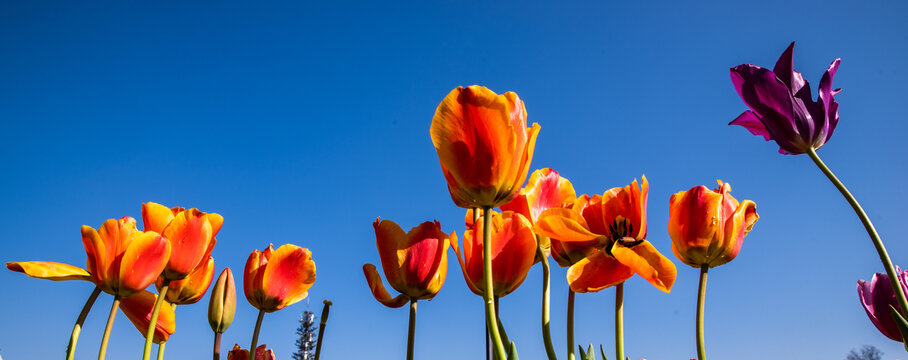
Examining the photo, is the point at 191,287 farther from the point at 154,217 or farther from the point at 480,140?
the point at 480,140

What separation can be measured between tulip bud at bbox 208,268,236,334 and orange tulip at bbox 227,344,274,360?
10cm

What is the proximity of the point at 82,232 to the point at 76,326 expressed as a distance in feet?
0.72

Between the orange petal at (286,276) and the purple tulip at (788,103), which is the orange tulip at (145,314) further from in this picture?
the purple tulip at (788,103)

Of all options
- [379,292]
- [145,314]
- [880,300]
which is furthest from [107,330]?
[880,300]

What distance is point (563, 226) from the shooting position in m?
0.98

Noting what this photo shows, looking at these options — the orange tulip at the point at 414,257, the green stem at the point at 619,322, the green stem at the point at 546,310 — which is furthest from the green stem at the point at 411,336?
the green stem at the point at 619,322

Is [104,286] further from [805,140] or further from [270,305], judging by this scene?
[805,140]

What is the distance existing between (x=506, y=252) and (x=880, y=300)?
0.97 metres

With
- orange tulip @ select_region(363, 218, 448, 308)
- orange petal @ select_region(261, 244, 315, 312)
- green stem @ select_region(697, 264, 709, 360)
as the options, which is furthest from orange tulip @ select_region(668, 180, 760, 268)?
orange petal @ select_region(261, 244, 315, 312)

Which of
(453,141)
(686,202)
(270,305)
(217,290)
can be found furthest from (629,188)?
(217,290)

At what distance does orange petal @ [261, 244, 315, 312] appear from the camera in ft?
4.95

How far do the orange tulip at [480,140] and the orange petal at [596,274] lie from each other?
0.22 meters

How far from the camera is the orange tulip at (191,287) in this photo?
5.11 ft

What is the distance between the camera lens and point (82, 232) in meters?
1.23
